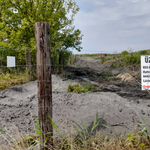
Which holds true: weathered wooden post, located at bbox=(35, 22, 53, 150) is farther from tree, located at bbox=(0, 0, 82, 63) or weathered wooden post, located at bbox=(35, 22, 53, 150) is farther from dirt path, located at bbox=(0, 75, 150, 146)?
tree, located at bbox=(0, 0, 82, 63)

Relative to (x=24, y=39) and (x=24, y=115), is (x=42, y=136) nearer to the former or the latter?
(x=24, y=115)

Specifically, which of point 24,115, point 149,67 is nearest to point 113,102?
point 149,67

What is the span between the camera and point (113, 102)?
18.7 feet

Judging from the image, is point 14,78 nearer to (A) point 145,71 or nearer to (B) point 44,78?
(B) point 44,78

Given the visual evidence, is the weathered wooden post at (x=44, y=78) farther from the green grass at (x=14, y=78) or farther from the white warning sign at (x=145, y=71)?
the green grass at (x=14, y=78)

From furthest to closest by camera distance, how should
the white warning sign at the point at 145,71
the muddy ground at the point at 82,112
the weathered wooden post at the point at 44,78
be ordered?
the white warning sign at the point at 145,71 < the muddy ground at the point at 82,112 < the weathered wooden post at the point at 44,78

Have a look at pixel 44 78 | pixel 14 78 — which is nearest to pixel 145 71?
pixel 44 78

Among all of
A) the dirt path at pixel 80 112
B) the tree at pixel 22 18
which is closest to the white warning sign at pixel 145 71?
the dirt path at pixel 80 112

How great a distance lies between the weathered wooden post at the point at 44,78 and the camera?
3172 millimetres

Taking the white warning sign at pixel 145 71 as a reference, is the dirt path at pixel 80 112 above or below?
below

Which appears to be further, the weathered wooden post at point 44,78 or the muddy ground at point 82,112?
the muddy ground at point 82,112

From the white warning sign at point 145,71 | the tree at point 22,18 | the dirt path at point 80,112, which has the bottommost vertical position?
the dirt path at point 80,112

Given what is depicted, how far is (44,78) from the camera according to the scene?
10.6ft

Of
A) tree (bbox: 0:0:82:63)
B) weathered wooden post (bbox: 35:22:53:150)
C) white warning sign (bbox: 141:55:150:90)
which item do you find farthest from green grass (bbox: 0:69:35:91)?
white warning sign (bbox: 141:55:150:90)
